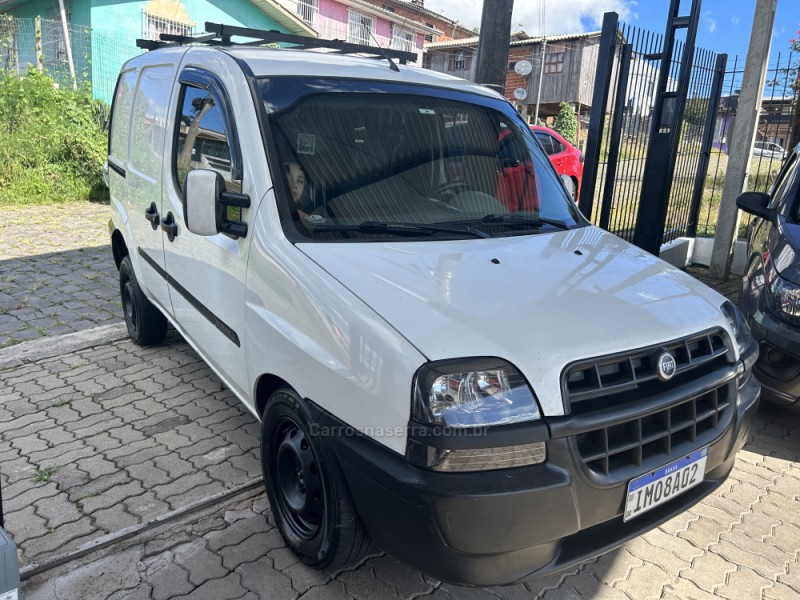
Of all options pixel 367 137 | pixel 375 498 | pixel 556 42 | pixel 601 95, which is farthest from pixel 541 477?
pixel 556 42

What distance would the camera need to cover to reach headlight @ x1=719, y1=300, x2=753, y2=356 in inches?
104

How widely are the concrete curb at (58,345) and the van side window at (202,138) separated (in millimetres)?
2177

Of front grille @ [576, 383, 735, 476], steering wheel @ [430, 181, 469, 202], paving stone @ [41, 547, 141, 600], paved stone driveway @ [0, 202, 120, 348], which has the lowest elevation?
paving stone @ [41, 547, 141, 600]

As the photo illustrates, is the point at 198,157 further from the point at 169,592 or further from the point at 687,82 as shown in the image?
the point at 687,82

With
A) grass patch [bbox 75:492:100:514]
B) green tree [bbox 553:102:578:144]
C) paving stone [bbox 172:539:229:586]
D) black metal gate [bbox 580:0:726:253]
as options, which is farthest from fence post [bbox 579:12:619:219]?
green tree [bbox 553:102:578:144]

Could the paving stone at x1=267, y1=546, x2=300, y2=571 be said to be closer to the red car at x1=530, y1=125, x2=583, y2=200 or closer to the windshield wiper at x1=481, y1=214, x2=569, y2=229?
the windshield wiper at x1=481, y1=214, x2=569, y2=229

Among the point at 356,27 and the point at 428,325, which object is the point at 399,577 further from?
the point at 356,27

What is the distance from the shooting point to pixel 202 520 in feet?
9.77

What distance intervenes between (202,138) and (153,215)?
2.64ft

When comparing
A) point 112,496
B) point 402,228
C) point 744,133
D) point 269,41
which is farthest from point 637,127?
point 112,496

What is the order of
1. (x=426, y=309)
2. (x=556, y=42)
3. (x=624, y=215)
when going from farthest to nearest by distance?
(x=556, y=42) → (x=624, y=215) → (x=426, y=309)

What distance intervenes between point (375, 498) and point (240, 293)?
1.21 m

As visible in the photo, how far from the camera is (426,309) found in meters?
2.16

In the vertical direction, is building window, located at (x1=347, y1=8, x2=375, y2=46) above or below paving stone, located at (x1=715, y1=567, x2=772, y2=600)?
above
